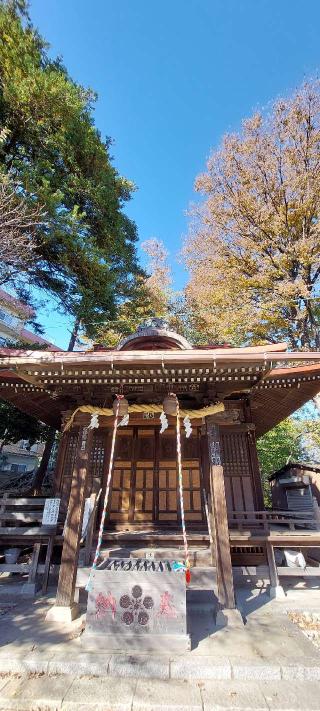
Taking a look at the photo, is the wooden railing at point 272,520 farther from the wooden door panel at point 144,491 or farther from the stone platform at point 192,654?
the wooden door panel at point 144,491

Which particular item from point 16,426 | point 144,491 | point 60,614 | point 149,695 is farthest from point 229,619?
point 16,426

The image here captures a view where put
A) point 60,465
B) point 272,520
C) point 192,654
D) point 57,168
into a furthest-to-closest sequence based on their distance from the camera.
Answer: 1. point 57,168
2. point 60,465
3. point 272,520
4. point 192,654

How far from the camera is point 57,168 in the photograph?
38.6 feet

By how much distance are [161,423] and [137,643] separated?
4250 mm

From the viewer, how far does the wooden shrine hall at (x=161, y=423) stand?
582 cm

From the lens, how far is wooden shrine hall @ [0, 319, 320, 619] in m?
5.82

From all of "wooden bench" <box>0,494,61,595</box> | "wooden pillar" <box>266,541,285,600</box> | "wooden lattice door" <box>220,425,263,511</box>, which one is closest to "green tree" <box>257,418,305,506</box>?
"wooden lattice door" <box>220,425,263,511</box>

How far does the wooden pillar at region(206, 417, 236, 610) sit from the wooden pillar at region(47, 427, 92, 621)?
253 centimetres

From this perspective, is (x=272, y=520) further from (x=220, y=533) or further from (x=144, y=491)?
(x=144, y=491)

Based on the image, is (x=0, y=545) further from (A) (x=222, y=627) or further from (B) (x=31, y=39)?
(B) (x=31, y=39)

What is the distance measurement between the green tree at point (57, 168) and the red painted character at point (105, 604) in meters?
9.31

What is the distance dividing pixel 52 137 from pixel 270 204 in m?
9.49

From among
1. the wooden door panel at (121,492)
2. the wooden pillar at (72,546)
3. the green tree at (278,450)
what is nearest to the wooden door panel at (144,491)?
the wooden door panel at (121,492)

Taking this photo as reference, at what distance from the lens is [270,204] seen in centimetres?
1450
